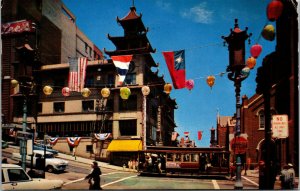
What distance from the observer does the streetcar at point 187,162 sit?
2442 cm

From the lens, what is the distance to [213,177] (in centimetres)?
2423

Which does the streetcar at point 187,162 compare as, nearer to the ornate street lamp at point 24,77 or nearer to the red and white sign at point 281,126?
the ornate street lamp at point 24,77

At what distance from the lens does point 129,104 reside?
3725 cm

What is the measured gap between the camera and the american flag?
72.0 ft

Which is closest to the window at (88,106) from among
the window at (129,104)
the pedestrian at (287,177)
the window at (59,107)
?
the window at (59,107)

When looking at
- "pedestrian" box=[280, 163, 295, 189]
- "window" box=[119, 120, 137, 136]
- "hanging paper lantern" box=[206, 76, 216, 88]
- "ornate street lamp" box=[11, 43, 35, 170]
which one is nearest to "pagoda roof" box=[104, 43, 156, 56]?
"ornate street lamp" box=[11, 43, 35, 170]

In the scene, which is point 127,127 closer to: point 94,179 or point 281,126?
point 94,179

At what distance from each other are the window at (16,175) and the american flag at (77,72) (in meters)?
9.53

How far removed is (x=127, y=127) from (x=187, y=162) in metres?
12.7

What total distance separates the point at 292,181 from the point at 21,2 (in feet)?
65.1

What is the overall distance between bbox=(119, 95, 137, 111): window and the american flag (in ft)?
49.3

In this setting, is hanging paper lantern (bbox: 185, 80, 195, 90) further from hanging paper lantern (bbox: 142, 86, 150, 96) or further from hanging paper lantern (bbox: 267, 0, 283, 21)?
hanging paper lantern (bbox: 142, 86, 150, 96)

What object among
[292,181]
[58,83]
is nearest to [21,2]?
[58,83]

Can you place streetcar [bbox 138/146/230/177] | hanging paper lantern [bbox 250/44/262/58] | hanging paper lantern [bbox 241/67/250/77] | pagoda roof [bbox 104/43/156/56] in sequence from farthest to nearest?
pagoda roof [bbox 104/43/156/56], streetcar [bbox 138/146/230/177], hanging paper lantern [bbox 241/67/250/77], hanging paper lantern [bbox 250/44/262/58]
